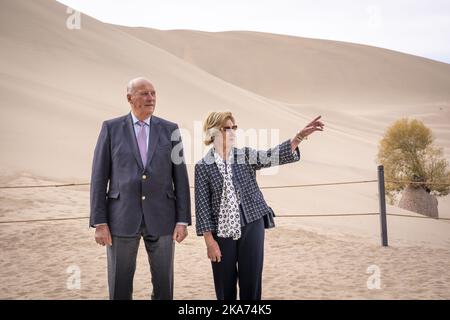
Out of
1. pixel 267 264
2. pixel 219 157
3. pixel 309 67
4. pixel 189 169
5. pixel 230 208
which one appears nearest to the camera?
pixel 230 208

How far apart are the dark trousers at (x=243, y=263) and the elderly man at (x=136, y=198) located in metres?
0.31

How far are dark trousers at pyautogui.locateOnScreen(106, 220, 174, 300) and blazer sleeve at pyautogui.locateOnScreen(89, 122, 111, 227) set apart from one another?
17cm

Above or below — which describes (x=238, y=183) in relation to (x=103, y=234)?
above

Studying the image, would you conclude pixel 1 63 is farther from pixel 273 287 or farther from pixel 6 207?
pixel 273 287

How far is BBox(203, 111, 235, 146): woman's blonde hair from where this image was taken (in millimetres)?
3264

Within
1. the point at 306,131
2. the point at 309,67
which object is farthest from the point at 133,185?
the point at 309,67

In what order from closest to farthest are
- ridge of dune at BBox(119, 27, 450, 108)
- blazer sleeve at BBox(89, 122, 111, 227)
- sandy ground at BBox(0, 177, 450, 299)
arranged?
blazer sleeve at BBox(89, 122, 111, 227) < sandy ground at BBox(0, 177, 450, 299) < ridge of dune at BBox(119, 27, 450, 108)

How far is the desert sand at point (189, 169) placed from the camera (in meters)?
5.93

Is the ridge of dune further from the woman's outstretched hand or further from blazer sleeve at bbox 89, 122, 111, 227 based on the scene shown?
blazer sleeve at bbox 89, 122, 111, 227

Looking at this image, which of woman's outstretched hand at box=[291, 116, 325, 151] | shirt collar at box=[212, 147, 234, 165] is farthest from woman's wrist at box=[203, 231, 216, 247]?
woman's outstretched hand at box=[291, 116, 325, 151]

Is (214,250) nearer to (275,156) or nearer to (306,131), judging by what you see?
(275,156)

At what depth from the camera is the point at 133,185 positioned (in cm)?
328

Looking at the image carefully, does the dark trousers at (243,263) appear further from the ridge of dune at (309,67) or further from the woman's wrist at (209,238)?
the ridge of dune at (309,67)

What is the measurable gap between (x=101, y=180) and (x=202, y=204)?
0.63m
